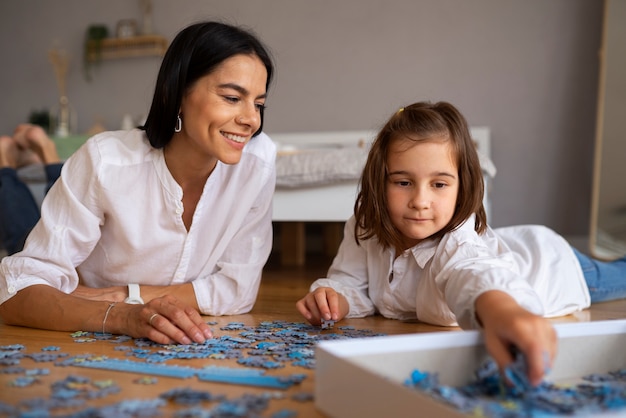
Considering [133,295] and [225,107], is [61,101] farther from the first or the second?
[225,107]

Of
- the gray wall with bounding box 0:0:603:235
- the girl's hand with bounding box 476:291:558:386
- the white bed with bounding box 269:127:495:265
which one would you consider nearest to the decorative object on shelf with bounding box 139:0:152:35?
the gray wall with bounding box 0:0:603:235

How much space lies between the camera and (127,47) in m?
5.47

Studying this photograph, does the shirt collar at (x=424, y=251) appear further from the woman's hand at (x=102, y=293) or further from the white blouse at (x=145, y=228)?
the woman's hand at (x=102, y=293)

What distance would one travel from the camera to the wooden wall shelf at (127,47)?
536cm

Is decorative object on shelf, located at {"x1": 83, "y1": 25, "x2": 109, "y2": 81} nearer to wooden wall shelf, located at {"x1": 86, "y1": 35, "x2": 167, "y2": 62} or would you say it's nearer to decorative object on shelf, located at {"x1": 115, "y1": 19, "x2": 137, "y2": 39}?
wooden wall shelf, located at {"x1": 86, "y1": 35, "x2": 167, "y2": 62}

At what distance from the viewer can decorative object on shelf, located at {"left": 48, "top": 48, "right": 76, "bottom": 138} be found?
558 centimetres

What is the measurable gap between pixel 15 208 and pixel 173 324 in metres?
1.53

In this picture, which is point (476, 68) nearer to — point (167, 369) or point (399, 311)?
point (399, 311)

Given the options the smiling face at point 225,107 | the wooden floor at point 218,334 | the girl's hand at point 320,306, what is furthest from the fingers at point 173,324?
the smiling face at point 225,107

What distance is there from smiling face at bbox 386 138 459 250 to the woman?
0.44 metres

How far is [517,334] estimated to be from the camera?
108 cm

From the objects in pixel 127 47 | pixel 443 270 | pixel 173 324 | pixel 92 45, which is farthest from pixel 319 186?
pixel 92 45

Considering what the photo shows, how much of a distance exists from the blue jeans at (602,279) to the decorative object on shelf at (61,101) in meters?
4.45

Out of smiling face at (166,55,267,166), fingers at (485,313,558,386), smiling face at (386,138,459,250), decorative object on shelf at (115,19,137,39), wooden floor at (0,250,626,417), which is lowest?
wooden floor at (0,250,626,417)
